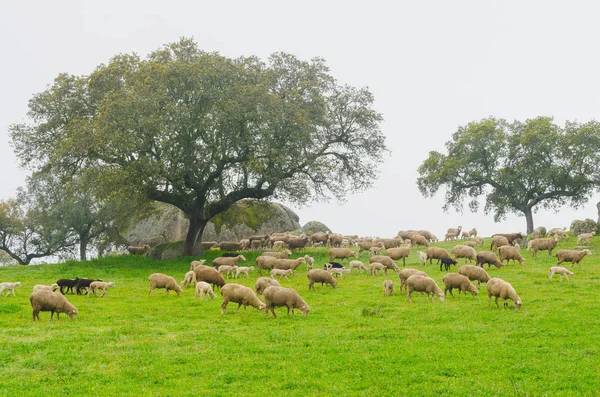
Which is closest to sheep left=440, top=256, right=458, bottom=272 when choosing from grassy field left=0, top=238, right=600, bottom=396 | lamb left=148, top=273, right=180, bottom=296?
grassy field left=0, top=238, right=600, bottom=396

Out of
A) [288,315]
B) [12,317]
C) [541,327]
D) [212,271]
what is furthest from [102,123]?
[541,327]

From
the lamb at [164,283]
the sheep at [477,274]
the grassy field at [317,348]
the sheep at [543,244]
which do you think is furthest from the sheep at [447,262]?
the lamb at [164,283]

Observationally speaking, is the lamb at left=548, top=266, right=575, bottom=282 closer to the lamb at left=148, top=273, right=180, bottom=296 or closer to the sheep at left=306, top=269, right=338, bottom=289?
the sheep at left=306, top=269, right=338, bottom=289

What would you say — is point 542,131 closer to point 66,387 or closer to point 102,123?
point 102,123

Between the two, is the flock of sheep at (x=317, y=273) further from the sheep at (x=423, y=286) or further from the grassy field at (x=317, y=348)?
the grassy field at (x=317, y=348)

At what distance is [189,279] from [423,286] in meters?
13.4

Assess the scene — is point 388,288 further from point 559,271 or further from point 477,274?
point 559,271

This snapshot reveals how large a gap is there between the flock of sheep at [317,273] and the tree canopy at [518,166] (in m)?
14.7

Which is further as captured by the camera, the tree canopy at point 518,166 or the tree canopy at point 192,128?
the tree canopy at point 518,166

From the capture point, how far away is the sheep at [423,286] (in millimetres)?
22984

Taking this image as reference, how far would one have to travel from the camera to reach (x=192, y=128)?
1560 inches

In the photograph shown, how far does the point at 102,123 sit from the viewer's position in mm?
38188

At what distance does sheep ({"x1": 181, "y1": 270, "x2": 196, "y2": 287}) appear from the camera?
29.3 metres

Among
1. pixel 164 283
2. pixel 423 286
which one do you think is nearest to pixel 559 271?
pixel 423 286
